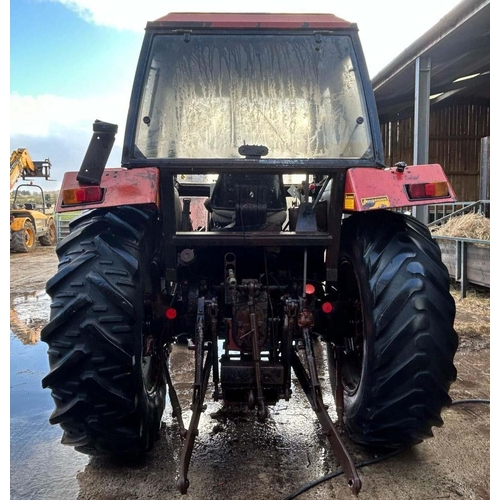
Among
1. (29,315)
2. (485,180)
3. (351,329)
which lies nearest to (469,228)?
(485,180)

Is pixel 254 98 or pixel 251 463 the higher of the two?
pixel 254 98

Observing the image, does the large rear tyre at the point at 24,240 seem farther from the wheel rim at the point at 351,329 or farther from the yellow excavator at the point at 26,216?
the wheel rim at the point at 351,329

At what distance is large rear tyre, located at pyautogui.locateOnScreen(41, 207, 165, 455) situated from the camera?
2344mm

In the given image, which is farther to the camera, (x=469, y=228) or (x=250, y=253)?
(x=469, y=228)

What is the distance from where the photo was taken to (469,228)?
25.5 feet

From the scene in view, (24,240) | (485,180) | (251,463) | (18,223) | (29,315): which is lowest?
(251,463)

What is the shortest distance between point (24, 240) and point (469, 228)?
13028 mm

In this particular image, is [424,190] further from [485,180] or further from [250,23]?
[485,180]

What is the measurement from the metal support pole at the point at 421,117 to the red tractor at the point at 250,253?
16.2 feet

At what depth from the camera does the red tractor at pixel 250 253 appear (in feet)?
7.89

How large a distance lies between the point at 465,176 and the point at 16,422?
15592 mm

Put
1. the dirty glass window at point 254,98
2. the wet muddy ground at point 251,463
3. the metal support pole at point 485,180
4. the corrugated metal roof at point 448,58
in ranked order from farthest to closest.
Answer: the metal support pole at point 485,180 < the corrugated metal roof at point 448,58 < the dirty glass window at point 254,98 < the wet muddy ground at point 251,463

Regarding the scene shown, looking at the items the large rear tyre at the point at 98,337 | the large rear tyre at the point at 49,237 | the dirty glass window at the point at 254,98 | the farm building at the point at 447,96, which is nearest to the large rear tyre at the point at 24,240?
the large rear tyre at the point at 49,237

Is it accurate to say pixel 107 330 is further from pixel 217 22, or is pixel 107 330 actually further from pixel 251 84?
pixel 217 22
